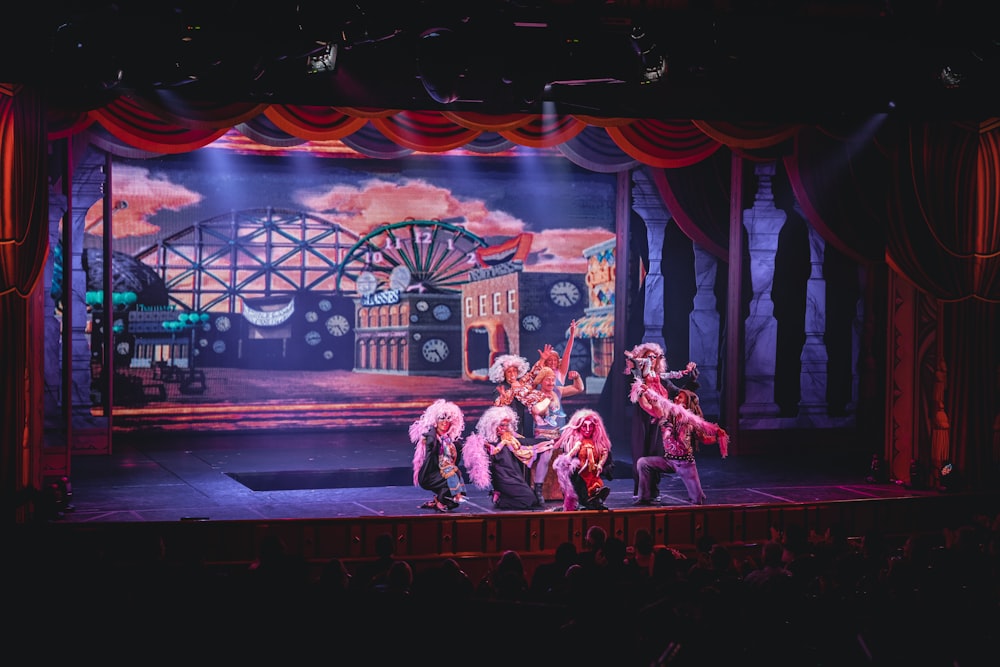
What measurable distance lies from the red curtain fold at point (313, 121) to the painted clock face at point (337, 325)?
13.0 ft

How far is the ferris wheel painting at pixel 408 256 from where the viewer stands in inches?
445

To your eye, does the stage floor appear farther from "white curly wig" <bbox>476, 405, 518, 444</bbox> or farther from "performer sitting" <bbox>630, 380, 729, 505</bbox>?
"white curly wig" <bbox>476, 405, 518, 444</bbox>

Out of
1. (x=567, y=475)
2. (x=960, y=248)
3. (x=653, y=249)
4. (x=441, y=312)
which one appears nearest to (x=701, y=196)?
(x=653, y=249)

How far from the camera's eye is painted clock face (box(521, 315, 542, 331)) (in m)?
11.6

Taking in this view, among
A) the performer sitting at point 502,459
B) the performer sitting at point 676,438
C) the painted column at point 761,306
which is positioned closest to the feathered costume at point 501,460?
the performer sitting at point 502,459

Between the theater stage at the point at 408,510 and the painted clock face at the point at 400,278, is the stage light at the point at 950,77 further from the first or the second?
the painted clock face at the point at 400,278

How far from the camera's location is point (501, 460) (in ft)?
23.4

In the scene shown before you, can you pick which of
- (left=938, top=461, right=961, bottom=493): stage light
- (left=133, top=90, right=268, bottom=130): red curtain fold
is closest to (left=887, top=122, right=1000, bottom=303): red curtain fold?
(left=938, top=461, right=961, bottom=493): stage light

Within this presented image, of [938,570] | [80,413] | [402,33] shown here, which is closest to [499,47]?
[402,33]

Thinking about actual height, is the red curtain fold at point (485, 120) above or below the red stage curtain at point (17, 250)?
above

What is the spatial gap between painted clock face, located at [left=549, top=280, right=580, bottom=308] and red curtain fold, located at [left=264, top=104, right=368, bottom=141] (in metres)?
4.68

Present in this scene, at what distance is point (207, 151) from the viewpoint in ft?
35.1

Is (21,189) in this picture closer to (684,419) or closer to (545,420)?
(545,420)

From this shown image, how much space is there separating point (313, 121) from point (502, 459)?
118 inches
